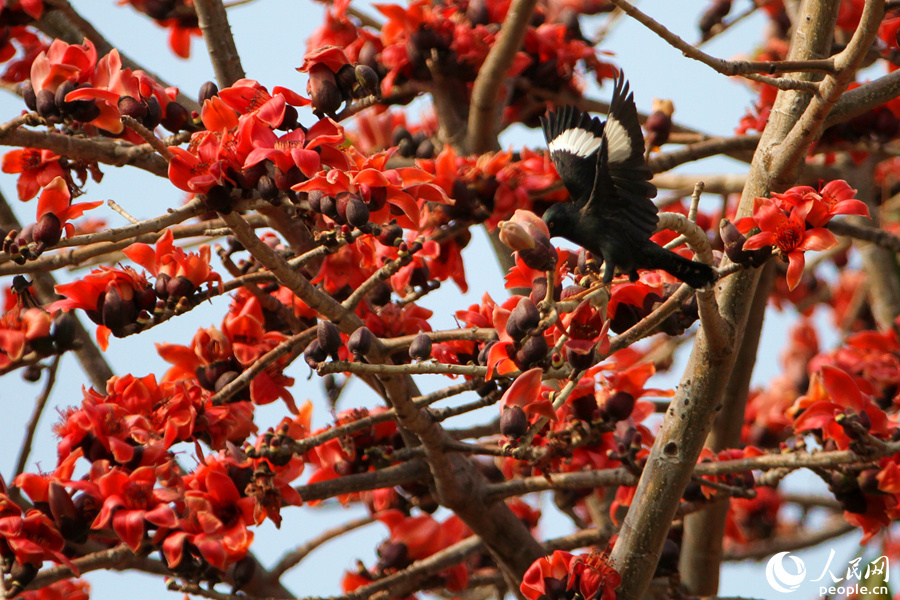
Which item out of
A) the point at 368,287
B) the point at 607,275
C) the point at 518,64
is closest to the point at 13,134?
the point at 368,287

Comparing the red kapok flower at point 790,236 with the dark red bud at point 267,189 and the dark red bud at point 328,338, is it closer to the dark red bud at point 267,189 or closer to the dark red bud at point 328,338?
the dark red bud at point 328,338

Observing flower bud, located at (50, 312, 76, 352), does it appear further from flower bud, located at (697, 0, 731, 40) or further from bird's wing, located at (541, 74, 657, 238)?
flower bud, located at (697, 0, 731, 40)

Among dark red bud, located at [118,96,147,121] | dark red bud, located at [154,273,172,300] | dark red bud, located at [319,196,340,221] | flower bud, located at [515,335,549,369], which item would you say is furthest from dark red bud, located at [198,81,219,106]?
flower bud, located at [515,335,549,369]

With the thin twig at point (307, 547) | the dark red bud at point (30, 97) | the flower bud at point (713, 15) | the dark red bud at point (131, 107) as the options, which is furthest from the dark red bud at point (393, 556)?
the flower bud at point (713, 15)

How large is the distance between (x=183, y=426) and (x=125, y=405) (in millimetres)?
181

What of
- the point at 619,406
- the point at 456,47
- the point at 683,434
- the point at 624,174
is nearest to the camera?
the point at 624,174

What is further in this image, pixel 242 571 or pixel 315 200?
pixel 242 571

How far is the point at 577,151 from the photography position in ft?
7.17

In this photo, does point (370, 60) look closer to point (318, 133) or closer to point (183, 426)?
point (318, 133)

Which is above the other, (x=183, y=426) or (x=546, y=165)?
(x=546, y=165)

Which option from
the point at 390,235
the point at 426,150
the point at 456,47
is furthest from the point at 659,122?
the point at 390,235

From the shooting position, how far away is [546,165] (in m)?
3.02

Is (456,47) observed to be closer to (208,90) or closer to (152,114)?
(208,90)

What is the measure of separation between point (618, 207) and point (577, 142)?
249mm
